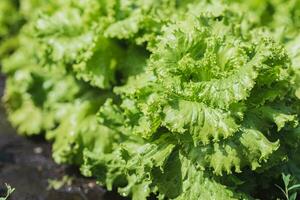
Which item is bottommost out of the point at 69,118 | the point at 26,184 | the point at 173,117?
the point at 26,184

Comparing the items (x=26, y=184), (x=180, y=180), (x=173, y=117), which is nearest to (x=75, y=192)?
(x=26, y=184)

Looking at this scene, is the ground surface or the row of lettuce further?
the ground surface

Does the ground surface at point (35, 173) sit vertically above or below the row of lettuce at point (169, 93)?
below

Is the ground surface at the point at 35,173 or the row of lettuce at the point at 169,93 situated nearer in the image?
the row of lettuce at the point at 169,93

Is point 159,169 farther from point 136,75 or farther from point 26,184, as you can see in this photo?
point 26,184
